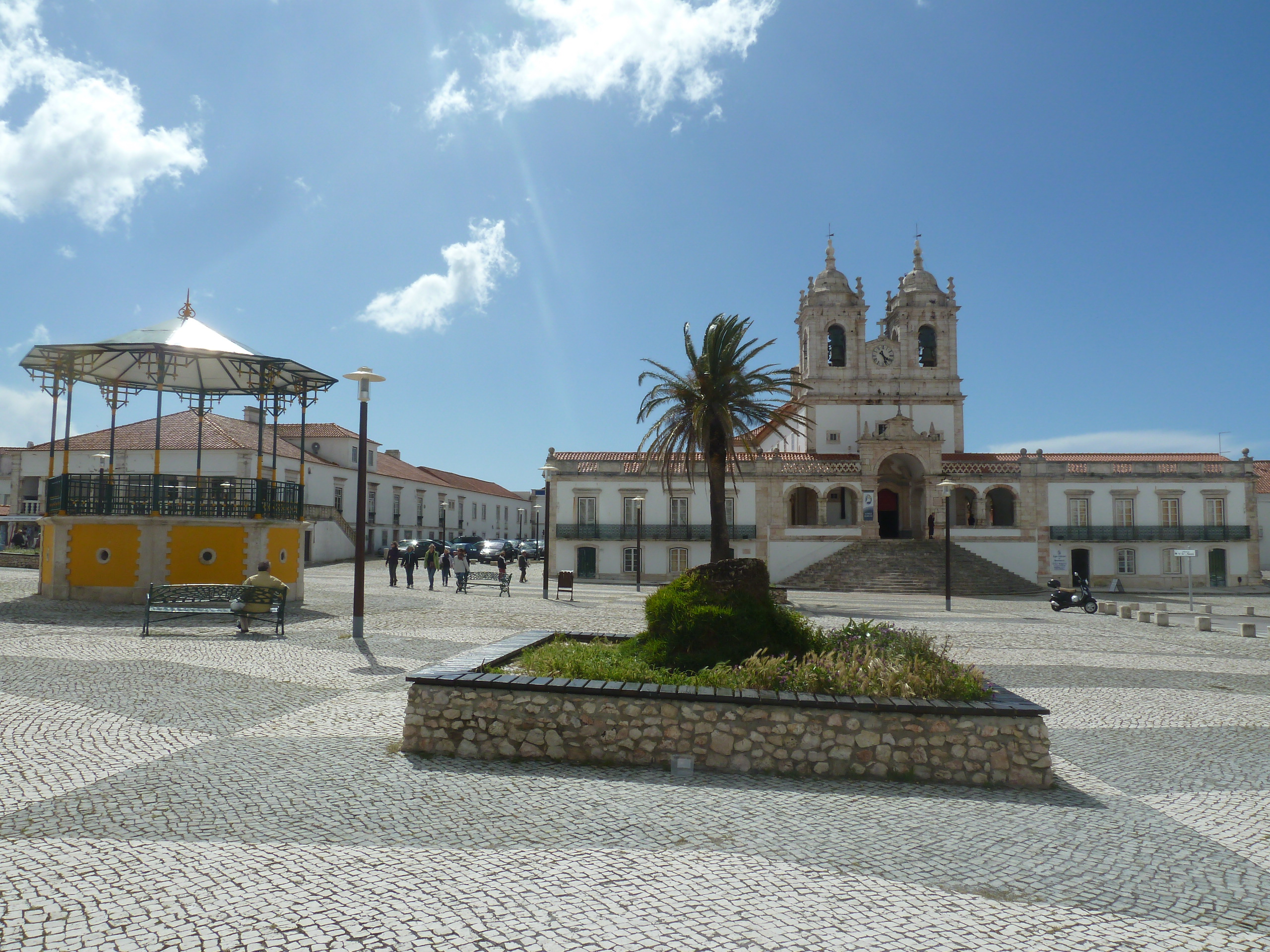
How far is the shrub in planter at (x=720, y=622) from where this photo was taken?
8.06m

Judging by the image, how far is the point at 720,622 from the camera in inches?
320

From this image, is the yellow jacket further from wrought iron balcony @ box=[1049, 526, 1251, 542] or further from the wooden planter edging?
wrought iron balcony @ box=[1049, 526, 1251, 542]

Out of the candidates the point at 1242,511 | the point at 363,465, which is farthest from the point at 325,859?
the point at 1242,511

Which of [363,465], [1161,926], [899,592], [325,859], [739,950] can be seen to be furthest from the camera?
[899,592]

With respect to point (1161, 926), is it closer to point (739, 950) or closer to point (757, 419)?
point (739, 950)

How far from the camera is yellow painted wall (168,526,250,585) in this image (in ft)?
62.9

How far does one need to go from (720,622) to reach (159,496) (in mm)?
16361

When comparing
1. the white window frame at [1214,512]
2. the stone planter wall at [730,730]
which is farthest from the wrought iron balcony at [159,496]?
the white window frame at [1214,512]

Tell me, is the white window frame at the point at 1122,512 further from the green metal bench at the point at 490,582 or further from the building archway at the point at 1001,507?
the green metal bench at the point at 490,582

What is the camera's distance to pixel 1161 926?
13.3 feet

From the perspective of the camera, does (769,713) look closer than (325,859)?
No

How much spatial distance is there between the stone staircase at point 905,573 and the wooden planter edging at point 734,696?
29.7m

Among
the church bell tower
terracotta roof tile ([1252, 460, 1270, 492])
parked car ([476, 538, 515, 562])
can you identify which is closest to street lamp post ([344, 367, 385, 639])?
parked car ([476, 538, 515, 562])

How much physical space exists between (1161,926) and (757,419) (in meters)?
21.7
